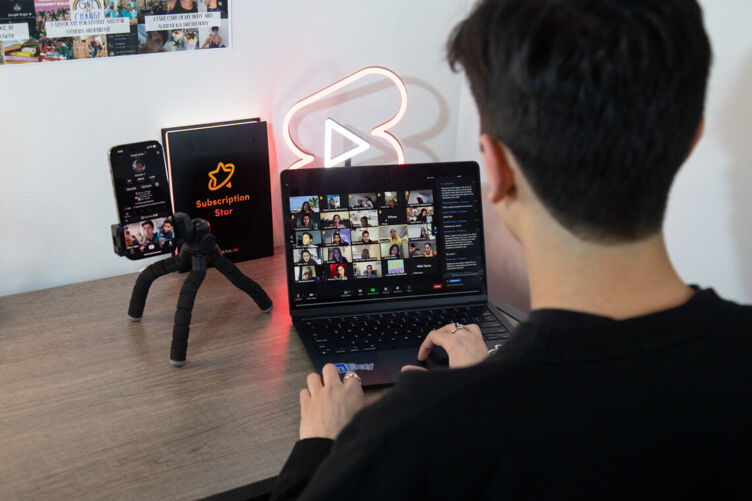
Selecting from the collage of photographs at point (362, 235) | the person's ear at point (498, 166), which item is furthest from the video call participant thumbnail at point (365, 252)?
the person's ear at point (498, 166)

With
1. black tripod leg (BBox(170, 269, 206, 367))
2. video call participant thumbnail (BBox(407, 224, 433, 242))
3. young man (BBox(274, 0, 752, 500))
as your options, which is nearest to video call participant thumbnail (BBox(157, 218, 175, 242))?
black tripod leg (BBox(170, 269, 206, 367))

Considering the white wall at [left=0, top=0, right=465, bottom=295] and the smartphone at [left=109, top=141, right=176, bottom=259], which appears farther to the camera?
the white wall at [left=0, top=0, right=465, bottom=295]

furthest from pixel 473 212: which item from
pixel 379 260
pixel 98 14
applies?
pixel 98 14

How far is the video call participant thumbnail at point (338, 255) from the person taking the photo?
139 centimetres

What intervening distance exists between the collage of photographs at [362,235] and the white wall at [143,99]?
0.32 metres

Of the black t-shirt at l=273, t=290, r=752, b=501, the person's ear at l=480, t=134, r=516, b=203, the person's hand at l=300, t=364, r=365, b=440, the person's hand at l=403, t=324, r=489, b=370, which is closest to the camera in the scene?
the black t-shirt at l=273, t=290, r=752, b=501

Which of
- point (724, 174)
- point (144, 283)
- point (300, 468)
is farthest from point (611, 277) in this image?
point (144, 283)

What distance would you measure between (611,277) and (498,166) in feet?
0.43

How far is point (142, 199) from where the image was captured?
1.26 m

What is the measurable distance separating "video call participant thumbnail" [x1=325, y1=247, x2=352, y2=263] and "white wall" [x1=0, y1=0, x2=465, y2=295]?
0.35m

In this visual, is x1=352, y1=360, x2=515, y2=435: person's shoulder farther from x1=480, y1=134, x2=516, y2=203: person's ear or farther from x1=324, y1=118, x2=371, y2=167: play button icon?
x1=324, y1=118, x2=371, y2=167: play button icon

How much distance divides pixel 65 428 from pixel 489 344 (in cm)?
66

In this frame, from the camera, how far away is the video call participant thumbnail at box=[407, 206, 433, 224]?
143 centimetres

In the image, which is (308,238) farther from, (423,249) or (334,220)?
(423,249)
